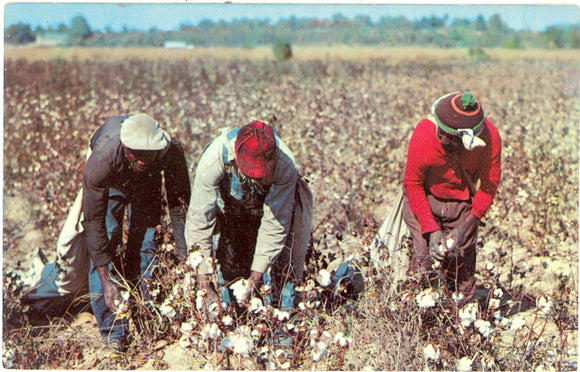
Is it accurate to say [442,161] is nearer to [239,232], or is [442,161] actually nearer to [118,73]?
[239,232]

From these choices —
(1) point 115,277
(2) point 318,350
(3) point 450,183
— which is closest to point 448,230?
(3) point 450,183

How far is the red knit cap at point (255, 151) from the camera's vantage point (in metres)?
2.37

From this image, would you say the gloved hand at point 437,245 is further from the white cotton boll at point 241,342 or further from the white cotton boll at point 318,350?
the white cotton boll at point 241,342

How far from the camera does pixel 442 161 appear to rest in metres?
2.87

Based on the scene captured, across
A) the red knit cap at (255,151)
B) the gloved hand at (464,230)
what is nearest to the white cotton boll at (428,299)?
the gloved hand at (464,230)

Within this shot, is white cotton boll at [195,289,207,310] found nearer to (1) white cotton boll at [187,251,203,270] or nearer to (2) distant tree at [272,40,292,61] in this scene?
(1) white cotton boll at [187,251,203,270]

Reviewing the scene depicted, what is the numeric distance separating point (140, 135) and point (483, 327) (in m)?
1.56

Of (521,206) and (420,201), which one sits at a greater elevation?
(420,201)

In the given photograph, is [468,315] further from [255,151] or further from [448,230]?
[255,151]

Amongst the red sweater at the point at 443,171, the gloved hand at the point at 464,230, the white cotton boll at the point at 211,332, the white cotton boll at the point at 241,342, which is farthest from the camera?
the gloved hand at the point at 464,230

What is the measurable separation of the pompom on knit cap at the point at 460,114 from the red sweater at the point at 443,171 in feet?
0.46

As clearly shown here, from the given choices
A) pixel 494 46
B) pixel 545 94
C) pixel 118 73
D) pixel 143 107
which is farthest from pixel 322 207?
pixel 494 46

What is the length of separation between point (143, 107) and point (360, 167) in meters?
2.96

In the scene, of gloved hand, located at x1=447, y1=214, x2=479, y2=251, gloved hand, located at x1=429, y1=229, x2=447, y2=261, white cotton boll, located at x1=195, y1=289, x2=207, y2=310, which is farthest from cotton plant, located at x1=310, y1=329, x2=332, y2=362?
gloved hand, located at x1=447, y1=214, x2=479, y2=251
